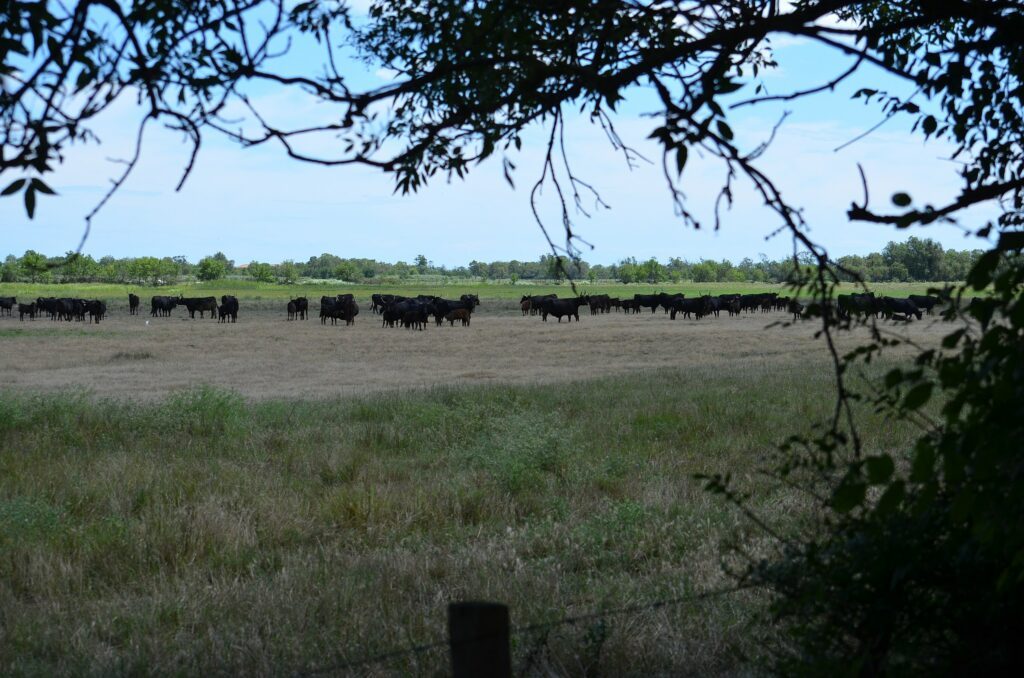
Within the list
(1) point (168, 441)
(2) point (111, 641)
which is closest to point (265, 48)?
(2) point (111, 641)

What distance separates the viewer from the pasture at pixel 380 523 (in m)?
5.36

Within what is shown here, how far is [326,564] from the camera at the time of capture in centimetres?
689

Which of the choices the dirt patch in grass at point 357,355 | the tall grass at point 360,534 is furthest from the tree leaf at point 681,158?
the dirt patch in grass at point 357,355

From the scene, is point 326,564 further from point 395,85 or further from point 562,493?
point 395,85

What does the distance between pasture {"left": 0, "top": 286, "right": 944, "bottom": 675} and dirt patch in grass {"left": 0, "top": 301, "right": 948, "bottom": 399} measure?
5829mm

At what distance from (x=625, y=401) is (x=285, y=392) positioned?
386 inches

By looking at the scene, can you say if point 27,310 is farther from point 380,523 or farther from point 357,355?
point 380,523

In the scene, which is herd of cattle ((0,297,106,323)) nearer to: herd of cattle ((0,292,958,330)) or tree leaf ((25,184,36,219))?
herd of cattle ((0,292,958,330))

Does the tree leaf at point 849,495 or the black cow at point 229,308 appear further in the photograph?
the black cow at point 229,308

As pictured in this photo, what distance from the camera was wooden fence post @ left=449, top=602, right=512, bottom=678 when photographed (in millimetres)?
2725

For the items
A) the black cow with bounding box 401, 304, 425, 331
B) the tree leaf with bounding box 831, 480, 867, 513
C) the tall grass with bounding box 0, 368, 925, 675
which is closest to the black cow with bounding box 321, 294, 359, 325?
the black cow with bounding box 401, 304, 425, 331

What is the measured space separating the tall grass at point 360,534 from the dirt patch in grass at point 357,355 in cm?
759

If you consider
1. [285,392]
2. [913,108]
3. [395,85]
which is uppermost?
[913,108]

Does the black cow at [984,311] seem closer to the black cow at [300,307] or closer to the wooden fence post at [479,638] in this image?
the wooden fence post at [479,638]
